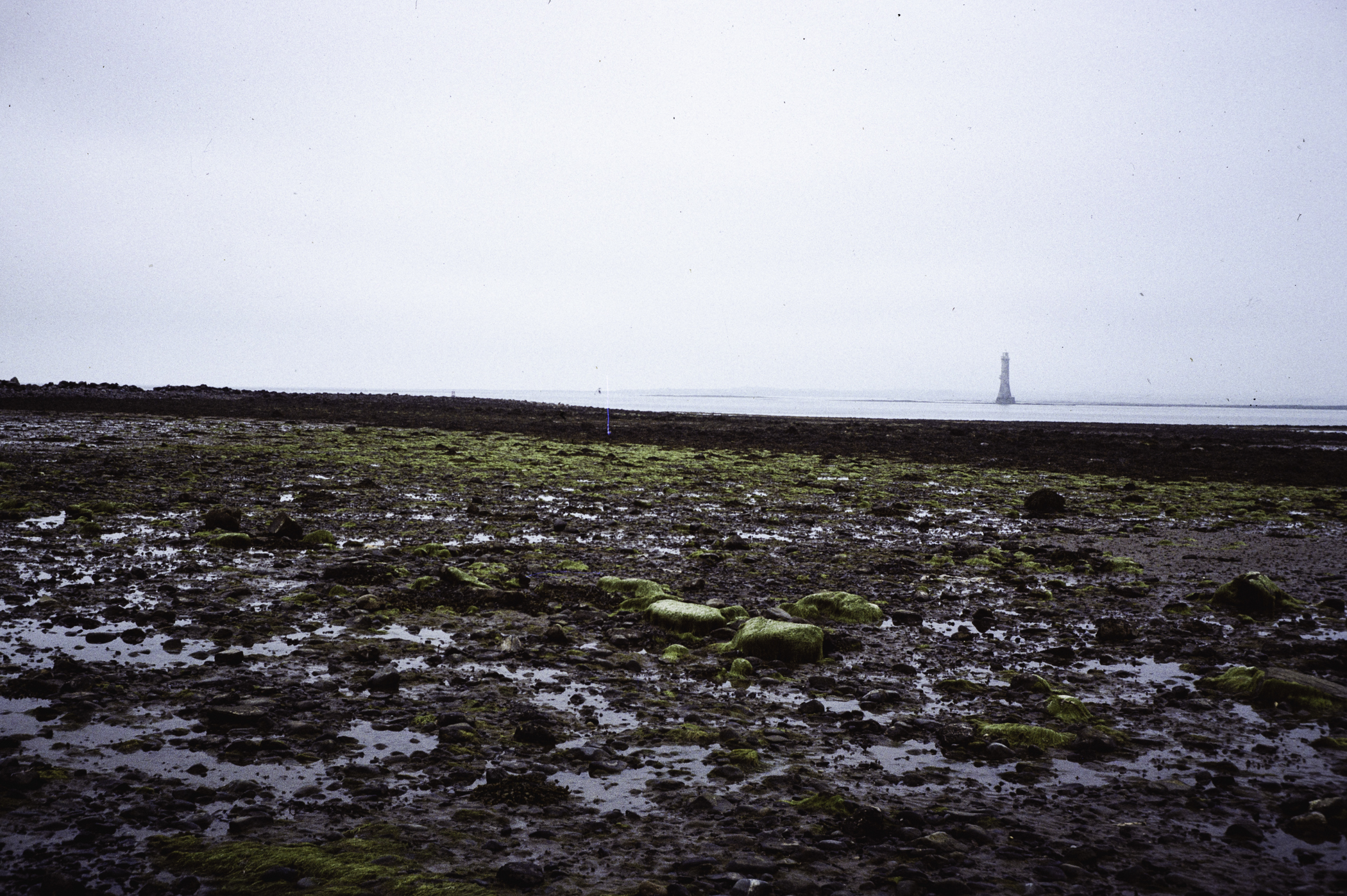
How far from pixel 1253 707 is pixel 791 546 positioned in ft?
21.6

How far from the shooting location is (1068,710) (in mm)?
5609

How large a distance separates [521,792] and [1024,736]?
3246mm

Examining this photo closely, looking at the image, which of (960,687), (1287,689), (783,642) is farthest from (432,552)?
(1287,689)

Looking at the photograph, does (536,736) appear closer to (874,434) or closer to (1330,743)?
(1330,743)

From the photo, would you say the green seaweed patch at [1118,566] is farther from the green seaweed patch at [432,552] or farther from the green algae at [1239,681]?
the green seaweed patch at [432,552]

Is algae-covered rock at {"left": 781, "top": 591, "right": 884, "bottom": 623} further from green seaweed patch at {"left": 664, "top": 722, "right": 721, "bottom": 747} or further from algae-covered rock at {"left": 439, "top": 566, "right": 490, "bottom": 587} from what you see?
algae-covered rock at {"left": 439, "top": 566, "right": 490, "bottom": 587}

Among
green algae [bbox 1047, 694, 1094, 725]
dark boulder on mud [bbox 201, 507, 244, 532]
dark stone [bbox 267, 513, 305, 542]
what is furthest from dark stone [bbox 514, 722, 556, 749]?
dark boulder on mud [bbox 201, 507, 244, 532]

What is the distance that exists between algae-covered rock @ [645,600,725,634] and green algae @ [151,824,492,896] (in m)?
4.03

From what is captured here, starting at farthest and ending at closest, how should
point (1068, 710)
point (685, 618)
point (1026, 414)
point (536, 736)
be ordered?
point (1026, 414) < point (685, 618) < point (1068, 710) < point (536, 736)

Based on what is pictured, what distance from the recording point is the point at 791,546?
39.3ft

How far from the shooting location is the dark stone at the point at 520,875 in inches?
136

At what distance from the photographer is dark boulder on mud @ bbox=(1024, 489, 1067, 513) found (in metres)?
16.3

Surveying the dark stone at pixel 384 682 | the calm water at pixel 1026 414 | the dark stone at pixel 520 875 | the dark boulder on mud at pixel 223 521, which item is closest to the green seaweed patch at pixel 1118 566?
the dark stone at pixel 384 682

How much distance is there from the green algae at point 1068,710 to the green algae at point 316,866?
410cm
